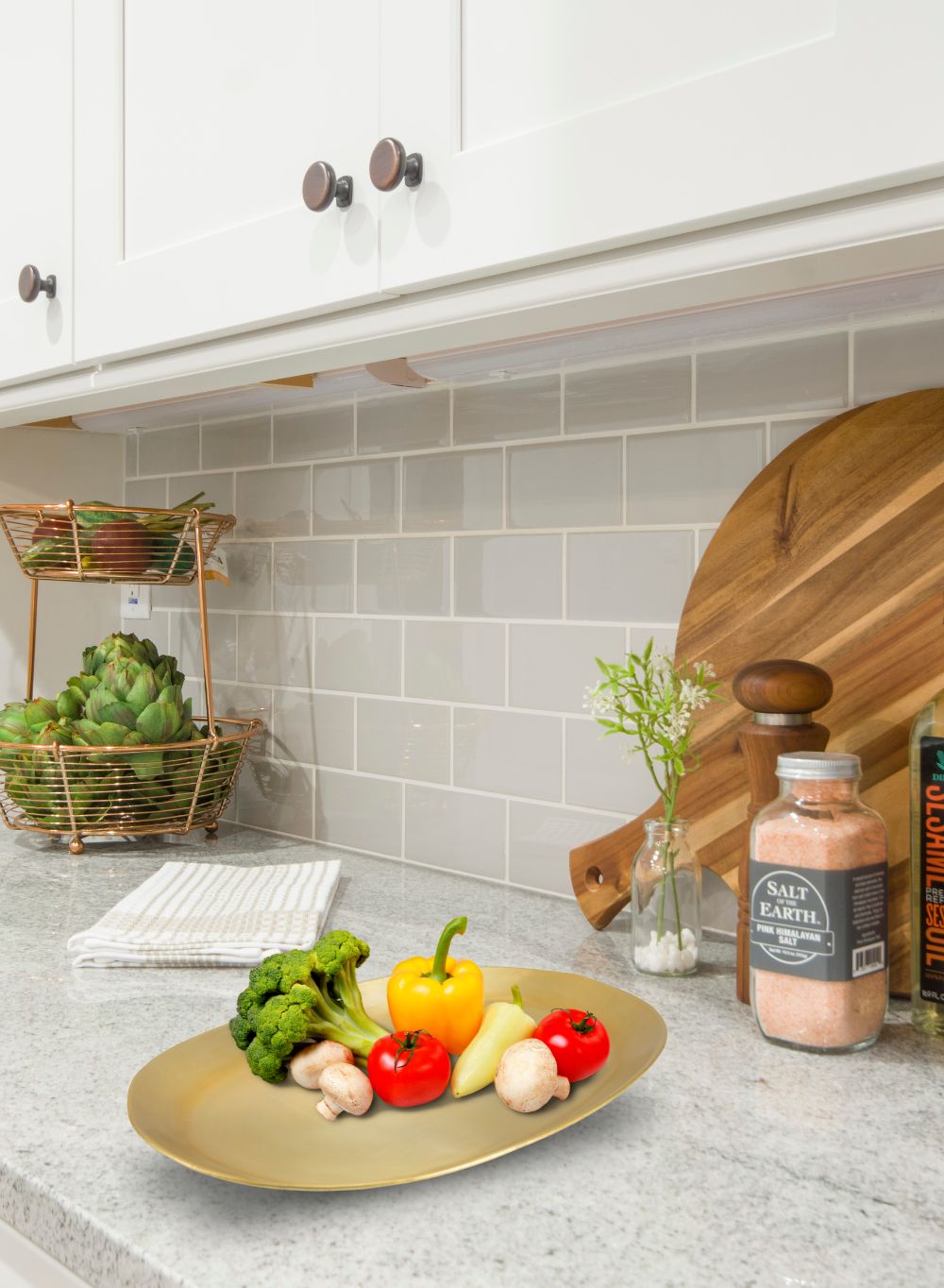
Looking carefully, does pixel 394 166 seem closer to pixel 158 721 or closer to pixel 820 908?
pixel 820 908

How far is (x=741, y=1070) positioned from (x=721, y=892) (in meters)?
0.34

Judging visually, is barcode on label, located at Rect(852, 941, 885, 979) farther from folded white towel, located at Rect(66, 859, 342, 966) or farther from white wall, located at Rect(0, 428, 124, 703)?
white wall, located at Rect(0, 428, 124, 703)

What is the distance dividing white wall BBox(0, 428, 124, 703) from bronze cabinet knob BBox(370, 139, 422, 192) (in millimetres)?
1087

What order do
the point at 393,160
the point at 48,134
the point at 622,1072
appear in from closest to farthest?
the point at 622,1072 → the point at 393,160 → the point at 48,134

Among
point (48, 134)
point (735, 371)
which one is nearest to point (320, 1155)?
point (735, 371)

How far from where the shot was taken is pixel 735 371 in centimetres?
111

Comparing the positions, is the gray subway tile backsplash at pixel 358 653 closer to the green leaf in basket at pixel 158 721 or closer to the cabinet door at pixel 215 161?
the green leaf in basket at pixel 158 721

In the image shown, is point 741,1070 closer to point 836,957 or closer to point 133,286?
point 836,957

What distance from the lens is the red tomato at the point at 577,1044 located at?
71 centimetres

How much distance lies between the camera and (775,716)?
88 centimetres

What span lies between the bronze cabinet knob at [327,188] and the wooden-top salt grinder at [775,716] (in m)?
0.50

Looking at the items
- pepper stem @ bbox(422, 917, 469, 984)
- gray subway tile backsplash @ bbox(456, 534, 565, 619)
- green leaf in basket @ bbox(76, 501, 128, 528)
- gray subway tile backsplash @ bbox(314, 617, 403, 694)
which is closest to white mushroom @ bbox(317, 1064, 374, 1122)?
pepper stem @ bbox(422, 917, 469, 984)

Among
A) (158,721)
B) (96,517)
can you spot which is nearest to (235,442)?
(96,517)

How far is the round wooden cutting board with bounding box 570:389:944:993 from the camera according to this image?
958 mm
